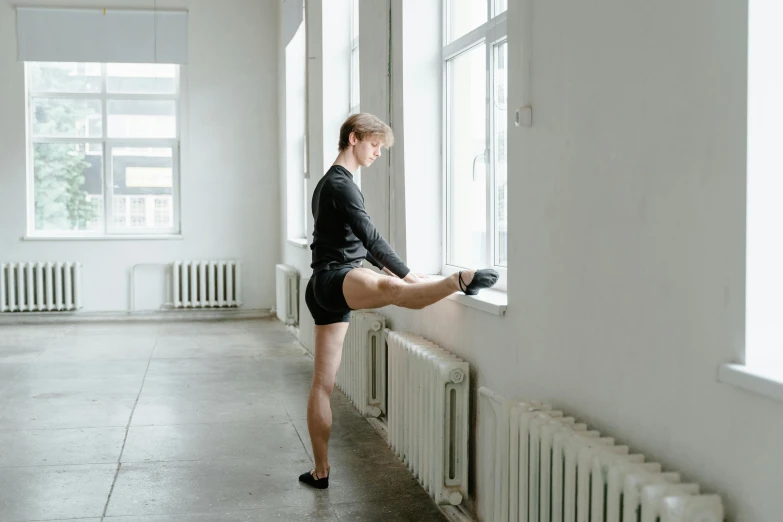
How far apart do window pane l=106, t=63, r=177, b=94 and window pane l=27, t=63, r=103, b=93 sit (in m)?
0.15

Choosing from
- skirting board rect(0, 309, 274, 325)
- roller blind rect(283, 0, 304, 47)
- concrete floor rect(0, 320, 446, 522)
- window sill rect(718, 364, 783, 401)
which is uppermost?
roller blind rect(283, 0, 304, 47)

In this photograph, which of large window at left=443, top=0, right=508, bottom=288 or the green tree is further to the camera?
the green tree

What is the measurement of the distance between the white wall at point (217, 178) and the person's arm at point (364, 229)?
6.94 m

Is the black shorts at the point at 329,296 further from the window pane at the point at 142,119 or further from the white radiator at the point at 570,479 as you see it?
the window pane at the point at 142,119

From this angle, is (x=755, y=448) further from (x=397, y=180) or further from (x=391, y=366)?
(x=397, y=180)

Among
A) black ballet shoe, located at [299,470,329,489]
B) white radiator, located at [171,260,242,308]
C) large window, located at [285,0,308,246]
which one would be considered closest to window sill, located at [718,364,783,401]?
black ballet shoe, located at [299,470,329,489]

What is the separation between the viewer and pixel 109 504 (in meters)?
3.52

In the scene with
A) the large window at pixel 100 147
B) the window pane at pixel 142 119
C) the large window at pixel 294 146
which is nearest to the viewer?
the large window at pixel 294 146

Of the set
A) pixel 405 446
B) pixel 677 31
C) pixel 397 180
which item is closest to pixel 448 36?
pixel 397 180

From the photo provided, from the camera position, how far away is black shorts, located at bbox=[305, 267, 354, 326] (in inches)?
132

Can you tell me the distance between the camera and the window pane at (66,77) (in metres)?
9.72

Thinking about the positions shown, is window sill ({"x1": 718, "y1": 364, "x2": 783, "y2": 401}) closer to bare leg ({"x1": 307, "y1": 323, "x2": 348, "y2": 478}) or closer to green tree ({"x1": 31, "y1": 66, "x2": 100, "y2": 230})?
bare leg ({"x1": 307, "y1": 323, "x2": 348, "y2": 478})

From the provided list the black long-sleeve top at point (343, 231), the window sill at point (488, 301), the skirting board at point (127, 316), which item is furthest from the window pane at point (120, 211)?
the window sill at point (488, 301)

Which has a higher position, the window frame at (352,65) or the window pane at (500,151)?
the window frame at (352,65)
